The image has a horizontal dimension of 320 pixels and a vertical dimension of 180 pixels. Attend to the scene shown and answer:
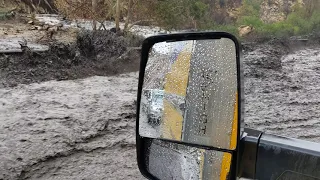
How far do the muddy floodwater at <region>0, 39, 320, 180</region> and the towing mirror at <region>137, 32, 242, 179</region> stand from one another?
1.64 m

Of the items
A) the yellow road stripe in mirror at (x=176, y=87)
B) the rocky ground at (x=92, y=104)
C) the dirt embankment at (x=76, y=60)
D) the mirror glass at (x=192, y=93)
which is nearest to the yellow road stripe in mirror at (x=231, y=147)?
the mirror glass at (x=192, y=93)

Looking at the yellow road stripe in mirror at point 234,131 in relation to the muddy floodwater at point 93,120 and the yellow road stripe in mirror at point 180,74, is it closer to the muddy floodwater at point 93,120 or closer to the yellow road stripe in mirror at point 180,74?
the yellow road stripe in mirror at point 180,74

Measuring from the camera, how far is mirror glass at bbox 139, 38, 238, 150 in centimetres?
84

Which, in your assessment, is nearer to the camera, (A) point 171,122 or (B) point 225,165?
(B) point 225,165

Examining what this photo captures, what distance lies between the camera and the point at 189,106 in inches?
35.1

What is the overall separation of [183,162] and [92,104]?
3.11m

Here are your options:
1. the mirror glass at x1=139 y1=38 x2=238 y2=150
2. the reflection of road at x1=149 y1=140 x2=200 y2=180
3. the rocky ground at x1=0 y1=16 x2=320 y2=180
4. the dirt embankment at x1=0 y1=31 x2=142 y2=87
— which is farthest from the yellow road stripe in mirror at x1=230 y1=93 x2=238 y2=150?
the dirt embankment at x1=0 y1=31 x2=142 y2=87

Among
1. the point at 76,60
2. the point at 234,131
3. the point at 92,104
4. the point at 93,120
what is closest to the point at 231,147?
the point at 234,131

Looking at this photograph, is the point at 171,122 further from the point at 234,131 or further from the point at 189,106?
the point at 234,131

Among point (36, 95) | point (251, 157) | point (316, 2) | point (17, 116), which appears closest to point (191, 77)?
point (251, 157)

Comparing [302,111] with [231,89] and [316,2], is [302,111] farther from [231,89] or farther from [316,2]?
[316,2]

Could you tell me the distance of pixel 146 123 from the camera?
3.22 feet

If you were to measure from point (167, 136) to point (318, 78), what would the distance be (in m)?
5.11

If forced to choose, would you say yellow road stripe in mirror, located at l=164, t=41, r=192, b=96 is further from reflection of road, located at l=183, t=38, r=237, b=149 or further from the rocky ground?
the rocky ground
